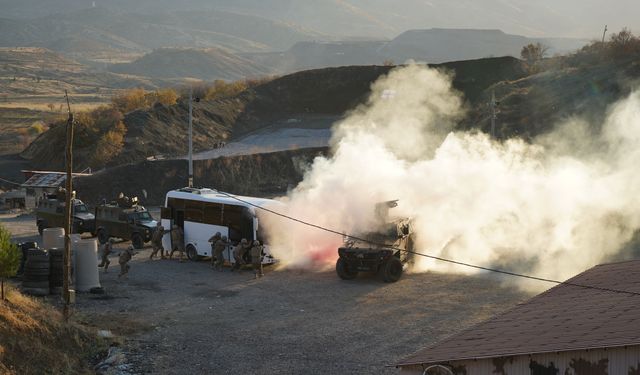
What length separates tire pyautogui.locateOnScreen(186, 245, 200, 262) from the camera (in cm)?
2812

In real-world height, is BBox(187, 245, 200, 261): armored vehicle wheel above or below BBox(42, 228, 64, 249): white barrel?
below

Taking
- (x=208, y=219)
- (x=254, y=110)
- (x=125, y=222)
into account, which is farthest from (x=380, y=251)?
(x=254, y=110)

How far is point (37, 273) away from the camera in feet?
70.8

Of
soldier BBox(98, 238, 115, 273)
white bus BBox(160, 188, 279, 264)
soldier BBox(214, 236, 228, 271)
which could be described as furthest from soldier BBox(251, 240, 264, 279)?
soldier BBox(98, 238, 115, 273)

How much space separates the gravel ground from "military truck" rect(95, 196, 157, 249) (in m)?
4.82

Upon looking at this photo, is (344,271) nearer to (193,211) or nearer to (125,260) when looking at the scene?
(193,211)

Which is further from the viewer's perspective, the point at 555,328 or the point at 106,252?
the point at 106,252

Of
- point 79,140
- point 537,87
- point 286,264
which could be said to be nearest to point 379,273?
point 286,264

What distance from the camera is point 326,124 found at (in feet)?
254

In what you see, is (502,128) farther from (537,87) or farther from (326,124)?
(326,124)

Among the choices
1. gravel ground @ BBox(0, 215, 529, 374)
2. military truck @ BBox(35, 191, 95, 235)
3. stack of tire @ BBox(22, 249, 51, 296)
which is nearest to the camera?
gravel ground @ BBox(0, 215, 529, 374)

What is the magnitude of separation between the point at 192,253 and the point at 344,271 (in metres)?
7.45

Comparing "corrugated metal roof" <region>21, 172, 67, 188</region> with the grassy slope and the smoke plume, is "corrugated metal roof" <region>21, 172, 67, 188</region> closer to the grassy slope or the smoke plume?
the smoke plume

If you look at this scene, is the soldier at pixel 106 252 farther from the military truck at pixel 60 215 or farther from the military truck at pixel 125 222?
the military truck at pixel 60 215
